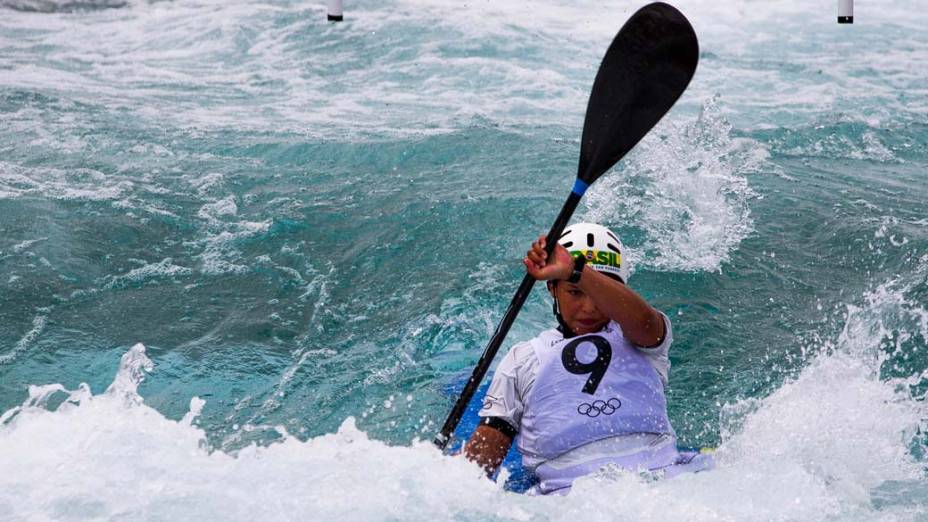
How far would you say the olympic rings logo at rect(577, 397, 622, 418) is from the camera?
3.63 meters

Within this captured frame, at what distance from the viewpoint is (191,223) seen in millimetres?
7113

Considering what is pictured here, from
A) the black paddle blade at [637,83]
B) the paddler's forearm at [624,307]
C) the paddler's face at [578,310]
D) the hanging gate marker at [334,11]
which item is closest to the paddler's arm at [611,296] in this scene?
the paddler's forearm at [624,307]

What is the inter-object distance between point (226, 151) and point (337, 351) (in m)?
3.56

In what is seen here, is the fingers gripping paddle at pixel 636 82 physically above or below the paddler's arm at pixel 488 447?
above

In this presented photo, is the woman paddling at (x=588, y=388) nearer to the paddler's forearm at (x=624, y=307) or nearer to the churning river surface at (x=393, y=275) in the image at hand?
the paddler's forearm at (x=624, y=307)

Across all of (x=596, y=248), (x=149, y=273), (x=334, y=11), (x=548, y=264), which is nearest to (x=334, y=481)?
(x=548, y=264)

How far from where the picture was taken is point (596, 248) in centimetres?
379

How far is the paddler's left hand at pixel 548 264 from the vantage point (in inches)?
133

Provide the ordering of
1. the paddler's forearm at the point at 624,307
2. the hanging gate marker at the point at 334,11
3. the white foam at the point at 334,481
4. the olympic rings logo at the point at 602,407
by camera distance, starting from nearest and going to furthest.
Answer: the white foam at the point at 334,481 < the paddler's forearm at the point at 624,307 < the olympic rings logo at the point at 602,407 < the hanging gate marker at the point at 334,11

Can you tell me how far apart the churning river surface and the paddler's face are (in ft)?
1.91

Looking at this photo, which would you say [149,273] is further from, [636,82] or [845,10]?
[845,10]

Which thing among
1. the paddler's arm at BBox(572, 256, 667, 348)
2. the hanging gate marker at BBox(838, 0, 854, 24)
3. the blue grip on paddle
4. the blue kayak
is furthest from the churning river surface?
the blue grip on paddle

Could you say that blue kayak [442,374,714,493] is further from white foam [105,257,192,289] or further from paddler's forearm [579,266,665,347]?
white foam [105,257,192,289]

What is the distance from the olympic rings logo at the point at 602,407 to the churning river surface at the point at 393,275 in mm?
259
